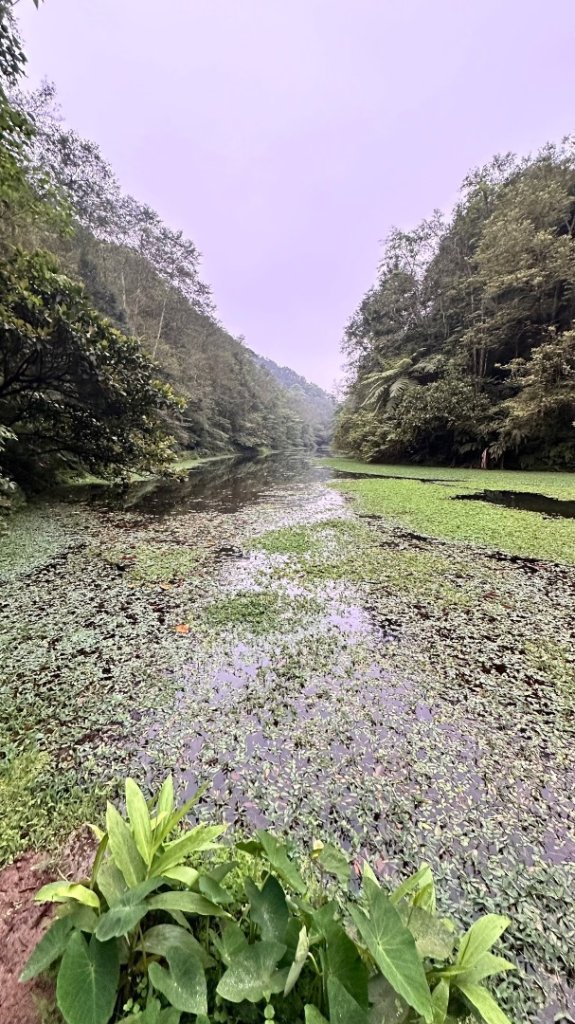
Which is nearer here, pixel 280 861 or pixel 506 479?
pixel 280 861

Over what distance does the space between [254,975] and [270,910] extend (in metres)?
0.08

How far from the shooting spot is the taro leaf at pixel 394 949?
0.51m

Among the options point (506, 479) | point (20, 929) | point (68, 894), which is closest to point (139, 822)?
point (68, 894)

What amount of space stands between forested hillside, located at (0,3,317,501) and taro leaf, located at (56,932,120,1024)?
3.81m

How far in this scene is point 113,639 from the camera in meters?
2.11

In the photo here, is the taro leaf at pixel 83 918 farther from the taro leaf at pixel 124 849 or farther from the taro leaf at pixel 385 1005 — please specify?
the taro leaf at pixel 385 1005

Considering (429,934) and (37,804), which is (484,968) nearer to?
(429,934)

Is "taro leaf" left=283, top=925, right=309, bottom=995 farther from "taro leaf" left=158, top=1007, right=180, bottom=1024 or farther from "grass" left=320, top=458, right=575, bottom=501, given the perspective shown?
"grass" left=320, top=458, right=575, bottom=501

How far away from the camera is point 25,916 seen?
859 mm

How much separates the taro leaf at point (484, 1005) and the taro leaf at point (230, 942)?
35 centimetres

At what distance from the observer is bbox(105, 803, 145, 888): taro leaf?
723 millimetres

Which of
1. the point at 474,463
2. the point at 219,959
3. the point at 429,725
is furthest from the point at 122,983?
the point at 474,463

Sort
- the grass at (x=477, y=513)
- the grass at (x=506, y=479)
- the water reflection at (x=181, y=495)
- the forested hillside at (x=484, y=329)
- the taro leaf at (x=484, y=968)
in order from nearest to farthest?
the taro leaf at (x=484, y=968) < the grass at (x=477, y=513) < the water reflection at (x=181, y=495) < the grass at (x=506, y=479) < the forested hillside at (x=484, y=329)

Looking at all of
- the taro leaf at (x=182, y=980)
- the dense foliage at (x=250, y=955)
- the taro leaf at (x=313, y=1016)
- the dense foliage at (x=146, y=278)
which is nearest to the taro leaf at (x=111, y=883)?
the dense foliage at (x=250, y=955)
